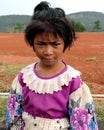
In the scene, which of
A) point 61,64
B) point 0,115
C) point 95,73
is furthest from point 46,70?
point 95,73

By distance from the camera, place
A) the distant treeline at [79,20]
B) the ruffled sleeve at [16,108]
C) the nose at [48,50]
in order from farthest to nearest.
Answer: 1. the distant treeline at [79,20]
2. the ruffled sleeve at [16,108]
3. the nose at [48,50]

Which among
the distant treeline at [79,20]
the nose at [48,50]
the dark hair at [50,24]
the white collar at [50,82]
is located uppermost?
the dark hair at [50,24]

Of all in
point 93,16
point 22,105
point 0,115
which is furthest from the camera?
point 93,16

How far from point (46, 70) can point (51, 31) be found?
0.76 ft

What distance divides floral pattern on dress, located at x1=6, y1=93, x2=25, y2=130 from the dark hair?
13.7 inches

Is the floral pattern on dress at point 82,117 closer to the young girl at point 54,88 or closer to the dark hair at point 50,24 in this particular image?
the young girl at point 54,88

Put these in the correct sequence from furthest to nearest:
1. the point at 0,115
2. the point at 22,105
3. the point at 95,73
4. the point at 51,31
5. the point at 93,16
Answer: the point at 93,16
the point at 95,73
the point at 0,115
the point at 22,105
the point at 51,31

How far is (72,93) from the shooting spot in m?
1.92

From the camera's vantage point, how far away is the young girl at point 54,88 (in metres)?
1.91

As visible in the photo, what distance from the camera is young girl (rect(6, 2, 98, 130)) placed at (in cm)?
Result: 191

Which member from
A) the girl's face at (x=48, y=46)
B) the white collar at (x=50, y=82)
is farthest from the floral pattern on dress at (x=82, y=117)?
the girl's face at (x=48, y=46)

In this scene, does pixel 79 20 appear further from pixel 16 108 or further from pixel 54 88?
pixel 54 88

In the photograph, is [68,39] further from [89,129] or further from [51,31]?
[89,129]

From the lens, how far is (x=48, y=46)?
6.24ft
